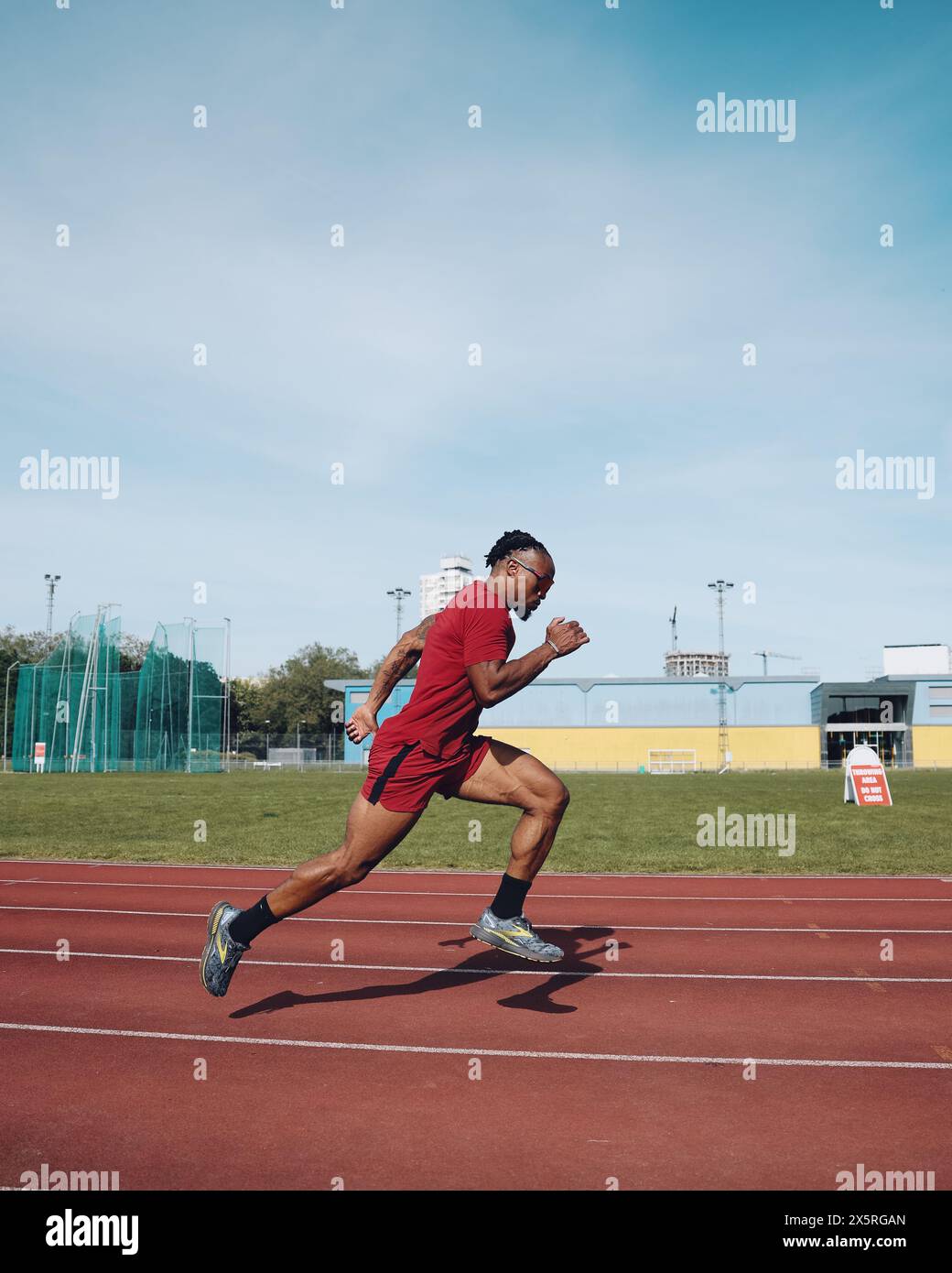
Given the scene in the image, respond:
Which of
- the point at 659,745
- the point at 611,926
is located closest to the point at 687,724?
the point at 659,745

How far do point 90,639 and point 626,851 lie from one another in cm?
3592

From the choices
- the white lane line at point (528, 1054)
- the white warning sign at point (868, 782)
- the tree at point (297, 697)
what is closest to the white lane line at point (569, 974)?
the white lane line at point (528, 1054)

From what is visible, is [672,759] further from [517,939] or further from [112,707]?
[517,939]

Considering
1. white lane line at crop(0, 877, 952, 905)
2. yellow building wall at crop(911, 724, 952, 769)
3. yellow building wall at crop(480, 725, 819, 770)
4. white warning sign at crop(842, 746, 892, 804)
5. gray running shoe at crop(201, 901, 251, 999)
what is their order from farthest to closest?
1. yellow building wall at crop(911, 724, 952, 769)
2. yellow building wall at crop(480, 725, 819, 770)
3. white warning sign at crop(842, 746, 892, 804)
4. white lane line at crop(0, 877, 952, 905)
5. gray running shoe at crop(201, 901, 251, 999)

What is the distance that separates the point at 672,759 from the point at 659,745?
149 centimetres

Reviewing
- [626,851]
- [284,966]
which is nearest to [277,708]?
[626,851]

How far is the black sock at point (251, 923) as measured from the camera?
214 inches

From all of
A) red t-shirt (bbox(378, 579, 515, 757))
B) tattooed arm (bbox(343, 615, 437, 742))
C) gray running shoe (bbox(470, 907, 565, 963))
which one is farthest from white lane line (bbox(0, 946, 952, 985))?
red t-shirt (bbox(378, 579, 515, 757))

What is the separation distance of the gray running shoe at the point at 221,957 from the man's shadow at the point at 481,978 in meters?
0.25

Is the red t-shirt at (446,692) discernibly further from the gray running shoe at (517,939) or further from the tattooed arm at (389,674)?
the gray running shoe at (517,939)

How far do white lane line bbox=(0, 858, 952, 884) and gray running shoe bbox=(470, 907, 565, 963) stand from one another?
19.4 ft

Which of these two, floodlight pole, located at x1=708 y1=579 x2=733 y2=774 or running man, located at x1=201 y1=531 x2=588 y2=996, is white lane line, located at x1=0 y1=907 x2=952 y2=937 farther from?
floodlight pole, located at x1=708 y1=579 x2=733 y2=774

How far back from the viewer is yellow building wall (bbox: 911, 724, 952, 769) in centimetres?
6209

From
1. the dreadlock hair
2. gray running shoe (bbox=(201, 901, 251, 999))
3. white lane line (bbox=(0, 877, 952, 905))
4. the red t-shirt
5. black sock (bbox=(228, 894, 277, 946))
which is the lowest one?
white lane line (bbox=(0, 877, 952, 905))
